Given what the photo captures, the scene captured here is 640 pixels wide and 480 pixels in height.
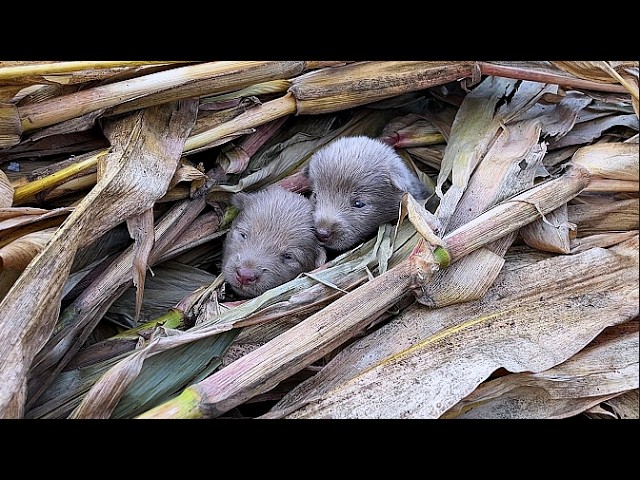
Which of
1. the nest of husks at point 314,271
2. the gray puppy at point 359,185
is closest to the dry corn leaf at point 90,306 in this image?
the nest of husks at point 314,271

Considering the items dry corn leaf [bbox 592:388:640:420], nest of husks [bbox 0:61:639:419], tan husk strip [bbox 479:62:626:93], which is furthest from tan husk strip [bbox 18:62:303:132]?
dry corn leaf [bbox 592:388:640:420]

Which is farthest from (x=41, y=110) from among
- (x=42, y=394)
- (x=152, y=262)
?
(x=42, y=394)

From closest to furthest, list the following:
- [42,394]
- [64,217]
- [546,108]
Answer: [42,394] < [64,217] < [546,108]

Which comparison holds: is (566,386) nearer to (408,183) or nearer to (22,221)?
(408,183)

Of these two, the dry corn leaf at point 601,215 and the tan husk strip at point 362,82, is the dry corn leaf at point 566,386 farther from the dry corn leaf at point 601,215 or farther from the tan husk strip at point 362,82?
the tan husk strip at point 362,82

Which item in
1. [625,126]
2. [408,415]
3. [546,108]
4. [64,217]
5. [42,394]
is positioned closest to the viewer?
[408,415]

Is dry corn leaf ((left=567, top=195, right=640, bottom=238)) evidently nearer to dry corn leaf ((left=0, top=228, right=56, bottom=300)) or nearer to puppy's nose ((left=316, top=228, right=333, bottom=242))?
puppy's nose ((left=316, top=228, right=333, bottom=242))

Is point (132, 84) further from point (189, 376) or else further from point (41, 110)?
point (189, 376)

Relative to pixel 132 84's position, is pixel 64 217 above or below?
below
